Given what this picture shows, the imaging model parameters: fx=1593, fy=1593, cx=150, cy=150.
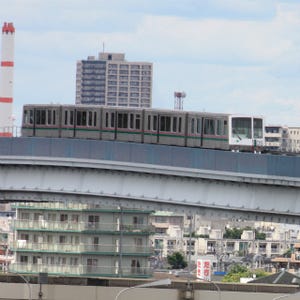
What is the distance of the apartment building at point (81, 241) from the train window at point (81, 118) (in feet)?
101

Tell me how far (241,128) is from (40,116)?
47.7ft

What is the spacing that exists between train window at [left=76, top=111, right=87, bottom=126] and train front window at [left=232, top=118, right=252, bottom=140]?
1022 centimetres

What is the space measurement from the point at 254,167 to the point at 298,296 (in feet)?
47.0

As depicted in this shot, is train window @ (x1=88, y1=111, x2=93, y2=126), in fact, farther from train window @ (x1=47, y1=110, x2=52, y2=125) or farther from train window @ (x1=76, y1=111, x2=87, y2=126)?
train window @ (x1=47, y1=110, x2=52, y2=125)

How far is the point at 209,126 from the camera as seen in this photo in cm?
10731

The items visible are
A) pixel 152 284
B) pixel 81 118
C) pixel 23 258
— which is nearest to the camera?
pixel 152 284

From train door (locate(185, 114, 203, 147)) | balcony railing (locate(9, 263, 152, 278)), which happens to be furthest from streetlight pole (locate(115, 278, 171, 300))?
balcony railing (locate(9, 263, 152, 278))

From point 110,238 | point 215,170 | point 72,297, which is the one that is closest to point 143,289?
point 72,297

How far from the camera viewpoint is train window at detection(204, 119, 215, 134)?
351 ft

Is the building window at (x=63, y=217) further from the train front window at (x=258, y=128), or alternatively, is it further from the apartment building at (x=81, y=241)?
the train front window at (x=258, y=128)

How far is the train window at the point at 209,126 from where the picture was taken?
107 meters

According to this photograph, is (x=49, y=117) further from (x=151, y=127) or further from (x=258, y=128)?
(x=258, y=128)

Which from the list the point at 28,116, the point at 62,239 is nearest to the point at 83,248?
the point at 62,239

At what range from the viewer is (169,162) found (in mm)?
97812
